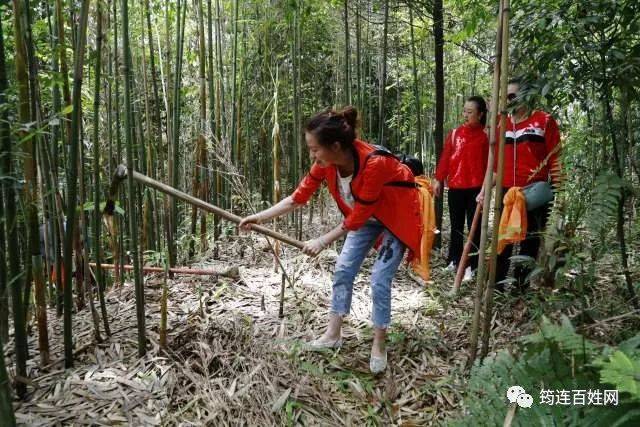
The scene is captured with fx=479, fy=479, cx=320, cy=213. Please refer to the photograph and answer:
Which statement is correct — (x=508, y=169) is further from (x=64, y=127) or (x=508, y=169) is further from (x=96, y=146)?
(x=64, y=127)

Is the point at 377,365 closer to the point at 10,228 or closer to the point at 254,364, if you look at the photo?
the point at 254,364

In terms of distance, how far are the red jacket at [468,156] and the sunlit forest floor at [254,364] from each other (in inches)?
32.5

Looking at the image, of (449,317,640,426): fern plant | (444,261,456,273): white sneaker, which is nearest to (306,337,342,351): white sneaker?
(449,317,640,426): fern plant

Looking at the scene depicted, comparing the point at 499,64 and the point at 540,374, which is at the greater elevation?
the point at 499,64

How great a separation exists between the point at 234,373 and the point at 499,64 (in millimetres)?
1651

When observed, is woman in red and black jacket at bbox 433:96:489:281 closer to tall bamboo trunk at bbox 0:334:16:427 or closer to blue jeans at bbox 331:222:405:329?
blue jeans at bbox 331:222:405:329

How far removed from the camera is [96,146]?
2193 millimetres

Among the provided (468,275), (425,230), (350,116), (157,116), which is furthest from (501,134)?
(157,116)

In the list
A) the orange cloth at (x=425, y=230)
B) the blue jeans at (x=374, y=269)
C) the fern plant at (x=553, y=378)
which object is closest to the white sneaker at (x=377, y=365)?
the blue jeans at (x=374, y=269)

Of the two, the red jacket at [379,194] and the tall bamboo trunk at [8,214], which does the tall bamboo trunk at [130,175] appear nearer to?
the tall bamboo trunk at [8,214]

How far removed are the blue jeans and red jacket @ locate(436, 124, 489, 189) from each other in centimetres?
133

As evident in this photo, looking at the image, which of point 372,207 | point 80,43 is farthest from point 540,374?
point 80,43

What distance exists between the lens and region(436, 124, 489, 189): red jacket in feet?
11.0

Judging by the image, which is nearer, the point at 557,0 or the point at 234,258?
the point at 557,0
